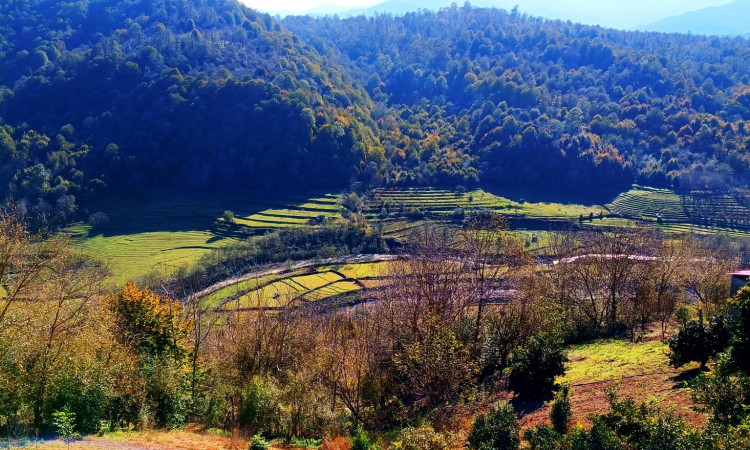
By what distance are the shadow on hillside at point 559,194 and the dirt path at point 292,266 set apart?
141 feet

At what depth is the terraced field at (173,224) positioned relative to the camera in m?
68.7

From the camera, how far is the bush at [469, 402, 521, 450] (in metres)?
14.4

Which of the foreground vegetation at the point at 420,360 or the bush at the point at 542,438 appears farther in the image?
the foreground vegetation at the point at 420,360

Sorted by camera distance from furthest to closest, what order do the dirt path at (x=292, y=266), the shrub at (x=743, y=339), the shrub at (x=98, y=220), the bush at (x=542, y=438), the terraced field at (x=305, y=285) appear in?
the shrub at (x=98, y=220), the dirt path at (x=292, y=266), the terraced field at (x=305, y=285), the shrub at (x=743, y=339), the bush at (x=542, y=438)

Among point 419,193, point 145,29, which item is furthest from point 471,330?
point 145,29

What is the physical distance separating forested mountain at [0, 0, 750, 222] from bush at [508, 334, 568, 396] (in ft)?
280

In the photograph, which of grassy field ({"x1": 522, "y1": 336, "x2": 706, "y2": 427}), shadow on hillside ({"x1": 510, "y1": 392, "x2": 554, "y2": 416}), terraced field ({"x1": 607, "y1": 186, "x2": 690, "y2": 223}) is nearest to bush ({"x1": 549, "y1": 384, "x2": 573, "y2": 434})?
grassy field ({"x1": 522, "y1": 336, "x2": 706, "y2": 427})

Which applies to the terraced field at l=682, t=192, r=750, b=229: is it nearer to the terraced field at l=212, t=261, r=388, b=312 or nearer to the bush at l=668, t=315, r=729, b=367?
the terraced field at l=212, t=261, r=388, b=312

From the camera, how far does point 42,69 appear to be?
4678 inches

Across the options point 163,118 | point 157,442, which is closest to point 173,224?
point 163,118

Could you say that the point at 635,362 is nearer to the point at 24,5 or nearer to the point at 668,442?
the point at 668,442

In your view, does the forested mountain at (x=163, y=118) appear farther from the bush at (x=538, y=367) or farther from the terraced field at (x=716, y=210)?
the bush at (x=538, y=367)

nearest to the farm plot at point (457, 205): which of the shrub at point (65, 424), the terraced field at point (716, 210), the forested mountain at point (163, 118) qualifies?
the terraced field at point (716, 210)

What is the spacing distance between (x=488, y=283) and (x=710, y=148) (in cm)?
10922
